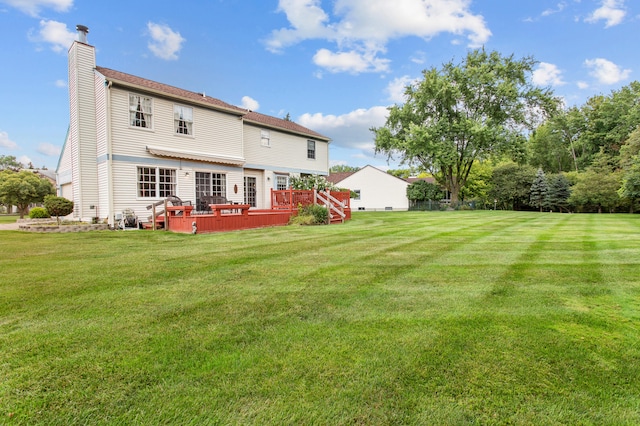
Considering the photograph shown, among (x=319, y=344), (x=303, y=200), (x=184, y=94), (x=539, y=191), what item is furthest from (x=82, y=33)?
(x=539, y=191)

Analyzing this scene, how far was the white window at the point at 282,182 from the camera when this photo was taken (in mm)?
17192

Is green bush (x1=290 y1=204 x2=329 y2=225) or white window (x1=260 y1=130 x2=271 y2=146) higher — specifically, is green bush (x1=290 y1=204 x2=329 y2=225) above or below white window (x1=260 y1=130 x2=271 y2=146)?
below

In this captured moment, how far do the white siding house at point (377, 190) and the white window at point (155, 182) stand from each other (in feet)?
81.8

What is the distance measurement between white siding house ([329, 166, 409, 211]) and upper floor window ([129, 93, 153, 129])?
84.9 ft

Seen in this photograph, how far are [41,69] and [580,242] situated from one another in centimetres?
2059

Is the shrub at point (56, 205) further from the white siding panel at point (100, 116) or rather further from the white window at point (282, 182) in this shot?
the white window at point (282, 182)

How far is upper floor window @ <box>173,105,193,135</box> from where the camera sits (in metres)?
12.5

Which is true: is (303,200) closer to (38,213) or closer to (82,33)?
(82,33)


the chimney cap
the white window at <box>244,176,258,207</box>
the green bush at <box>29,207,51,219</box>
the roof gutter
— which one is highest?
the chimney cap

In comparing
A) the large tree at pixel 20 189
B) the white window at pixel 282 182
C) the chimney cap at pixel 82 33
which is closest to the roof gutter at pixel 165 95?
the chimney cap at pixel 82 33

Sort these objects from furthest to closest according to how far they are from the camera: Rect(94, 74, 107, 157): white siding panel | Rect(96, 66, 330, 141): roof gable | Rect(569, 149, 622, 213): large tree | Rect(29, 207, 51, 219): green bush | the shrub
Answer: Rect(569, 149, 622, 213): large tree, Rect(29, 207, 51, 219): green bush, Rect(96, 66, 330, 141): roof gable, Rect(94, 74, 107, 157): white siding panel, the shrub

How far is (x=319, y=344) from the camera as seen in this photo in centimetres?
231

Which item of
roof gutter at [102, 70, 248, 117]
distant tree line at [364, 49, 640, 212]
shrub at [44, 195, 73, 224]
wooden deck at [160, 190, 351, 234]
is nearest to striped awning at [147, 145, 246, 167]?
roof gutter at [102, 70, 248, 117]

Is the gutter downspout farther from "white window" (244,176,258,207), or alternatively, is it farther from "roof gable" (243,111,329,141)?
"roof gable" (243,111,329,141)
